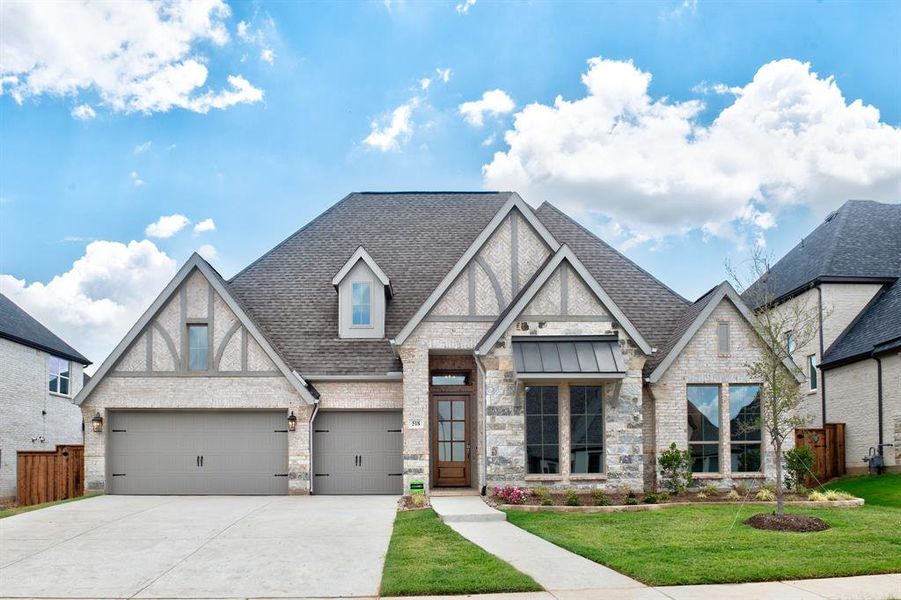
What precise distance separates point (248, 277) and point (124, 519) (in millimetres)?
9191

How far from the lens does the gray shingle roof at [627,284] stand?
2109 centimetres

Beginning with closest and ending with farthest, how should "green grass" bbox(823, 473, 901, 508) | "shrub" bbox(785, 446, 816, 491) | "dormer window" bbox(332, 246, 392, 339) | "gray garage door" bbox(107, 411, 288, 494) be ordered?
"green grass" bbox(823, 473, 901, 508) → "shrub" bbox(785, 446, 816, 491) → "gray garage door" bbox(107, 411, 288, 494) → "dormer window" bbox(332, 246, 392, 339)

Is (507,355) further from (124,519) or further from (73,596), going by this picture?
(73,596)

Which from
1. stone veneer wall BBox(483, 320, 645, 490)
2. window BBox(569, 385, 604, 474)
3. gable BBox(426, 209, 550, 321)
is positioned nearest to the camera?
stone veneer wall BBox(483, 320, 645, 490)

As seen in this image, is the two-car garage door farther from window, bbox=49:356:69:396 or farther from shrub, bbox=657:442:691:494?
window, bbox=49:356:69:396

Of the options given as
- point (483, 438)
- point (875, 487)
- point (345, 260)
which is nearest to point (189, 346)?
point (345, 260)

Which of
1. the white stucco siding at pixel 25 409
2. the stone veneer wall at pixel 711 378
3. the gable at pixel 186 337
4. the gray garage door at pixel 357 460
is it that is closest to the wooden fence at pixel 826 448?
the stone veneer wall at pixel 711 378

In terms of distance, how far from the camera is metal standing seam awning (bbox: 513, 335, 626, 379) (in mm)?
17500

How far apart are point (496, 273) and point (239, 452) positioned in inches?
315

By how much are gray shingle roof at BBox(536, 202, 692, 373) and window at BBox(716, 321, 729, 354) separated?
1400 mm

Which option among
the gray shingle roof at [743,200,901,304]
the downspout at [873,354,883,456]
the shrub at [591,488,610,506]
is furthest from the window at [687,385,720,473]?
the gray shingle roof at [743,200,901,304]

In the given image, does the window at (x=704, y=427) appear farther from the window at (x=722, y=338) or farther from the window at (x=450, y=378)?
the window at (x=450, y=378)

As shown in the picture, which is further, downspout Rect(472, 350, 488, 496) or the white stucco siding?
the white stucco siding

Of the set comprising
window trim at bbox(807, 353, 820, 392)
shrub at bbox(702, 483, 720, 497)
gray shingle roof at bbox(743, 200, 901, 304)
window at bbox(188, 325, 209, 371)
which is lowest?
shrub at bbox(702, 483, 720, 497)
